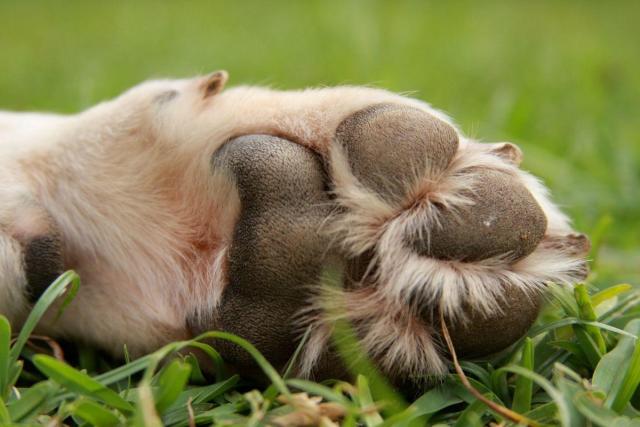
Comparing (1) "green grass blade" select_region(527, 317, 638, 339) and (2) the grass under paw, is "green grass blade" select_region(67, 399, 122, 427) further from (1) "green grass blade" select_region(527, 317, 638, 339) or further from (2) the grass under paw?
(1) "green grass blade" select_region(527, 317, 638, 339)

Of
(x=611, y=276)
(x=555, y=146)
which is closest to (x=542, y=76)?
(x=555, y=146)

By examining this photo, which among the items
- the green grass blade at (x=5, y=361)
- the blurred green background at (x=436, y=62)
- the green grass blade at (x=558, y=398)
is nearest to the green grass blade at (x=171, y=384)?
the green grass blade at (x=5, y=361)

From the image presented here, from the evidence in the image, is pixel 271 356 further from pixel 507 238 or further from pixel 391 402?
pixel 507 238

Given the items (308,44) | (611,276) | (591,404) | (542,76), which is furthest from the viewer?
(308,44)

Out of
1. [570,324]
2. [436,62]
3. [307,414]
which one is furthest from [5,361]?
[436,62]

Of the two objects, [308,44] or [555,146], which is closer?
[555,146]

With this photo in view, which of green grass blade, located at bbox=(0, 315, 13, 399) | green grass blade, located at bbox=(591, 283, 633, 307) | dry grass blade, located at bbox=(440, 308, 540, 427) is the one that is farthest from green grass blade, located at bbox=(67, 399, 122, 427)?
green grass blade, located at bbox=(591, 283, 633, 307)

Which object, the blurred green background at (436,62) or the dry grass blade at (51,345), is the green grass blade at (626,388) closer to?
the blurred green background at (436,62)
